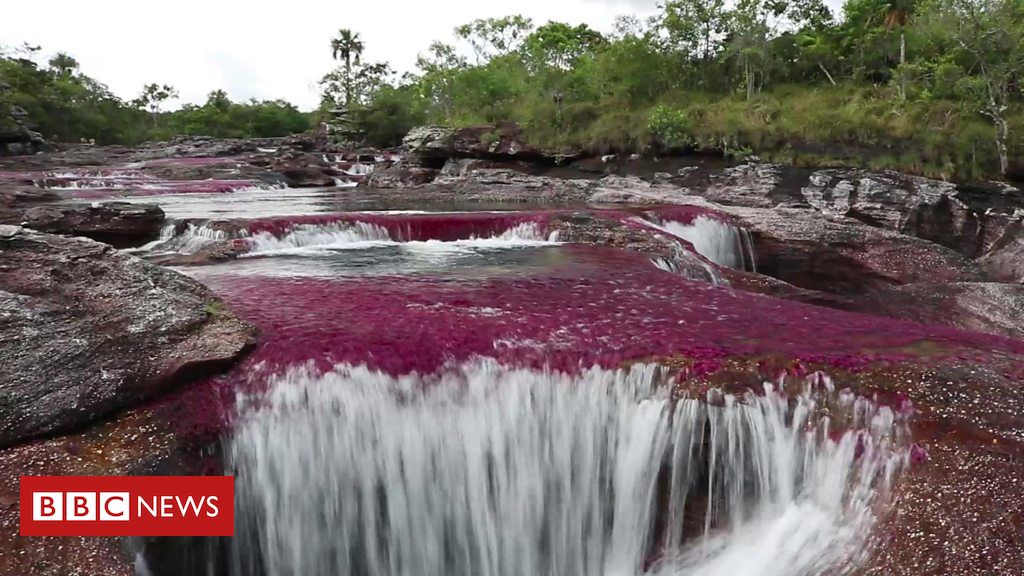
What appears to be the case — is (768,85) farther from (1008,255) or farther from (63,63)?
(63,63)

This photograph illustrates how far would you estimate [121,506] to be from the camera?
151 inches

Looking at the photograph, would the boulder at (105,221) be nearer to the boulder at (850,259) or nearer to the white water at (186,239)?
the white water at (186,239)

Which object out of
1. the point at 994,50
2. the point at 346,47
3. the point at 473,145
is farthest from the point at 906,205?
the point at 346,47

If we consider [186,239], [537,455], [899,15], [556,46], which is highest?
[556,46]

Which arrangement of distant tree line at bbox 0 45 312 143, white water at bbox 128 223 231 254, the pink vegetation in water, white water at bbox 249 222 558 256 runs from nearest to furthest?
the pink vegetation in water < white water at bbox 128 223 231 254 < white water at bbox 249 222 558 256 < distant tree line at bbox 0 45 312 143

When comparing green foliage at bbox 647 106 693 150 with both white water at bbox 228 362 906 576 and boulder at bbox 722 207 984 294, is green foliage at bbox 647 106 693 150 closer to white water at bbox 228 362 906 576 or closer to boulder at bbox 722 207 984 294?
boulder at bbox 722 207 984 294

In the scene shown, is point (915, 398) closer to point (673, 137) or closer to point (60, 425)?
point (60, 425)

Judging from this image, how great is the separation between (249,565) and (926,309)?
1023cm

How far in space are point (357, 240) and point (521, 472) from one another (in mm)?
8697

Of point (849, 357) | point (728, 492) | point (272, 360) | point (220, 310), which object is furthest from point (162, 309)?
point (849, 357)

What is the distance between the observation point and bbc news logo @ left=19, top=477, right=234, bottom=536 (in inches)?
141

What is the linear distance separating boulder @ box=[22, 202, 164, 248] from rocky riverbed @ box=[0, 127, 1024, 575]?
0.04m

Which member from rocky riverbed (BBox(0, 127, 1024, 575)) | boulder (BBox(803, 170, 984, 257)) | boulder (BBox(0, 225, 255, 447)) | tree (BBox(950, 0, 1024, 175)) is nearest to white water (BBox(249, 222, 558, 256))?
rocky riverbed (BBox(0, 127, 1024, 575))

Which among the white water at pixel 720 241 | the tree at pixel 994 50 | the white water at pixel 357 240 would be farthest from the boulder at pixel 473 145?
the white water at pixel 357 240
